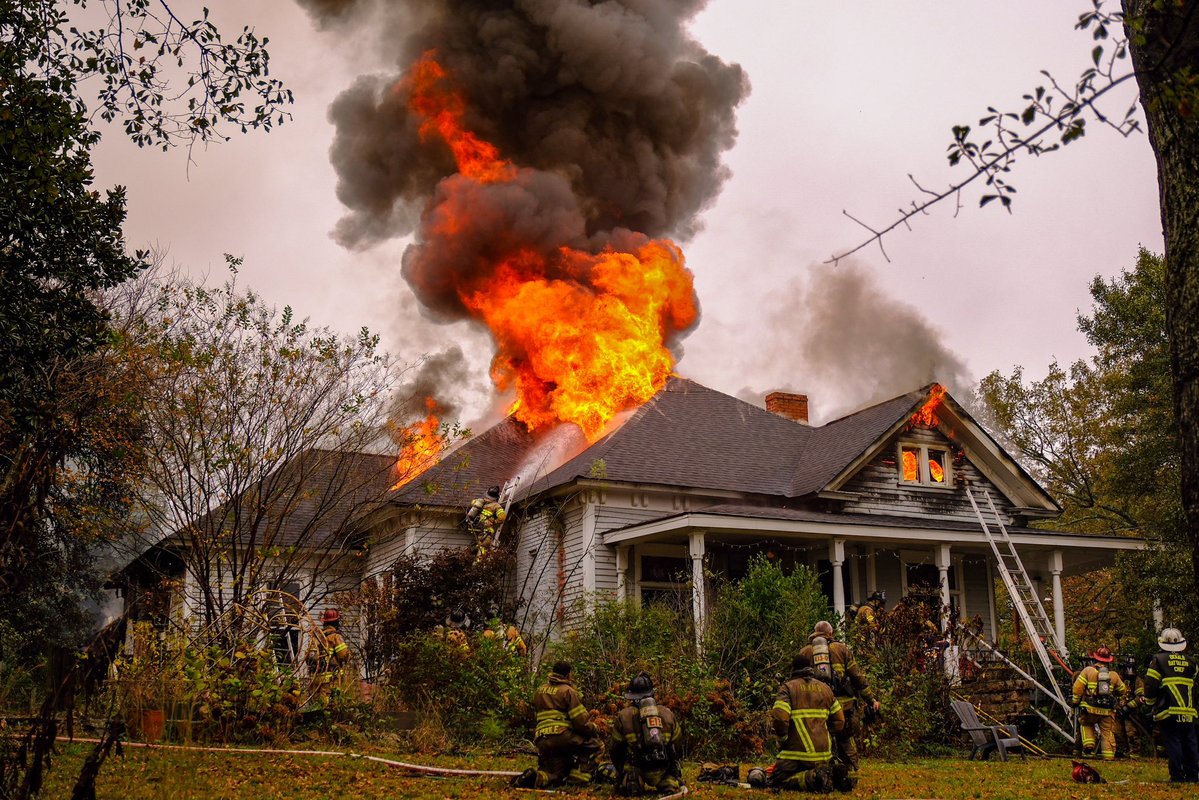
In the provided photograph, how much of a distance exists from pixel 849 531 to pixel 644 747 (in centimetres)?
1002

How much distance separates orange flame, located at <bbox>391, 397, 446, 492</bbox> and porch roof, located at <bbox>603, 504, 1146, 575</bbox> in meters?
3.46

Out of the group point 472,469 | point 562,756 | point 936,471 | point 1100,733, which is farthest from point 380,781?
point 936,471

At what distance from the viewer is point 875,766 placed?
11.8 meters

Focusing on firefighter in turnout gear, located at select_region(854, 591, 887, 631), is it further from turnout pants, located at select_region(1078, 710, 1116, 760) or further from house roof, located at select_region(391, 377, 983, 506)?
house roof, located at select_region(391, 377, 983, 506)

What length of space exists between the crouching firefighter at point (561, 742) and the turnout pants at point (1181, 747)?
6.55 meters

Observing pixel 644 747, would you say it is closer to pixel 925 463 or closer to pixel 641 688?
pixel 641 688

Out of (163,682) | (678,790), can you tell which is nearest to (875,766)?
(678,790)

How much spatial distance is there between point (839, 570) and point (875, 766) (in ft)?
19.5

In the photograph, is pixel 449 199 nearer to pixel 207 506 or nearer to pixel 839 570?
pixel 207 506

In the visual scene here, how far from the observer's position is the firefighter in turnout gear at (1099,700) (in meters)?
13.1

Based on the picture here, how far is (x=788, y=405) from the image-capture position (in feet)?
81.7

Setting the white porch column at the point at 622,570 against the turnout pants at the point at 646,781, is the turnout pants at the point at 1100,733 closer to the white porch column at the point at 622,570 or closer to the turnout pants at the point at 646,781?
the white porch column at the point at 622,570

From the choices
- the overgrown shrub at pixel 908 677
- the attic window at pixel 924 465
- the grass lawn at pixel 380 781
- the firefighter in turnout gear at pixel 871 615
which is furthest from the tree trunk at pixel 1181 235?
the attic window at pixel 924 465

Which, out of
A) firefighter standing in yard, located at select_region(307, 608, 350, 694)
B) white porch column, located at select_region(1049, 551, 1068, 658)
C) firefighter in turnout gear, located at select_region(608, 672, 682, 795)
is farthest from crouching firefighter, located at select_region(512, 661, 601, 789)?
white porch column, located at select_region(1049, 551, 1068, 658)
